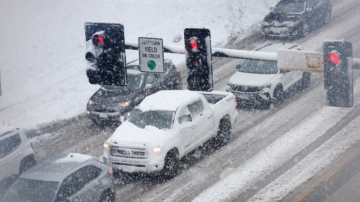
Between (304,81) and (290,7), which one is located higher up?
(290,7)

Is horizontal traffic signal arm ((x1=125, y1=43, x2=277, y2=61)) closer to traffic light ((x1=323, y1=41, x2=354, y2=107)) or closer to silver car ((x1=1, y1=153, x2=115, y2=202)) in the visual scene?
traffic light ((x1=323, y1=41, x2=354, y2=107))

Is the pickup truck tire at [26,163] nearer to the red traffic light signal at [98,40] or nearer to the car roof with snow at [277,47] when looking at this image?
the red traffic light signal at [98,40]

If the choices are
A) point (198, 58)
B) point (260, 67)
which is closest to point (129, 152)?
point (198, 58)

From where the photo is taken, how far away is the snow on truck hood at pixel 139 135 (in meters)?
14.9

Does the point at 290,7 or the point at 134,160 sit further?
the point at 290,7

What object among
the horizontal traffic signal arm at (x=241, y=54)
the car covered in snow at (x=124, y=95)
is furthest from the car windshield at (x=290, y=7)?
the horizontal traffic signal arm at (x=241, y=54)

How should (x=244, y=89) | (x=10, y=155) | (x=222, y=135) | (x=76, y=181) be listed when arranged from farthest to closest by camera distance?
(x=244, y=89)
(x=222, y=135)
(x=10, y=155)
(x=76, y=181)

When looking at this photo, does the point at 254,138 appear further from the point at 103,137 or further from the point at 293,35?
the point at 293,35

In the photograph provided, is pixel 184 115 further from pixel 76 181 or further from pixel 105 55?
pixel 105 55

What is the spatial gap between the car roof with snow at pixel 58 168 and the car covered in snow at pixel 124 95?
5.33 metres

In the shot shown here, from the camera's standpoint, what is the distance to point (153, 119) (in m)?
15.7

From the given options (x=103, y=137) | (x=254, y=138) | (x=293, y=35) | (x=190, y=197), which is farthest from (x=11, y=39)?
(x=190, y=197)

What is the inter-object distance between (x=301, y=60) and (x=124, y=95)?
11.3m

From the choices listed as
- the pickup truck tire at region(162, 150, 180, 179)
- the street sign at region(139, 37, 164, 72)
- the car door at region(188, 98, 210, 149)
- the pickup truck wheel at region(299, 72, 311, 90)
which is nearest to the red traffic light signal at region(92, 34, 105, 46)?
the street sign at region(139, 37, 164, 72)
